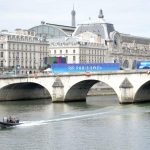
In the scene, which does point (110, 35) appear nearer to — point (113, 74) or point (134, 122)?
point (113, 74)

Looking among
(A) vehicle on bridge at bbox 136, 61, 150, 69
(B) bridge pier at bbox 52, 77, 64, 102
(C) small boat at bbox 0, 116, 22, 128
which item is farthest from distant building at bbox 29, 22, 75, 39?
(C) small boat at bbox 0, 116, 22, 128

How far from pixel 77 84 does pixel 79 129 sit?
1528 inches

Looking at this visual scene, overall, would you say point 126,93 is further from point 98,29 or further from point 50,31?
point 50,31

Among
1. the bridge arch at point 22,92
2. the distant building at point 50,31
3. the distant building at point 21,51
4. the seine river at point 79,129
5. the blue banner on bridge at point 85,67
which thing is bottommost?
the seine river at point 79,129

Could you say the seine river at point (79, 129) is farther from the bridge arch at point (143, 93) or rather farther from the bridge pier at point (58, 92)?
the bridge pier at point (58, 92)

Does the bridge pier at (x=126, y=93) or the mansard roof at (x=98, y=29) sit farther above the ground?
the mansard roof at (x=98, y=29)

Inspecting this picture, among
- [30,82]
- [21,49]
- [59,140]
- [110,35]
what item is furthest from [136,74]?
[110,35]

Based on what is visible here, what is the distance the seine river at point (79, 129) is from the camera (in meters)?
56.8

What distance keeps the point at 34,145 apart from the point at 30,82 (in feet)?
170

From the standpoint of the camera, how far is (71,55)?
174 m

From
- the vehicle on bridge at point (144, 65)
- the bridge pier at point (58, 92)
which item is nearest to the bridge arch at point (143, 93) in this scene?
the vehicle on bridge at point (144, 65)

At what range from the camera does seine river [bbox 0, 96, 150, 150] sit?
186 feet

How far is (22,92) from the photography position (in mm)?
117875

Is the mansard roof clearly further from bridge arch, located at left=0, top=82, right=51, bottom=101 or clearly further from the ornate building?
bridge arch, located at left=0, top=82, right=51, bottom=101
